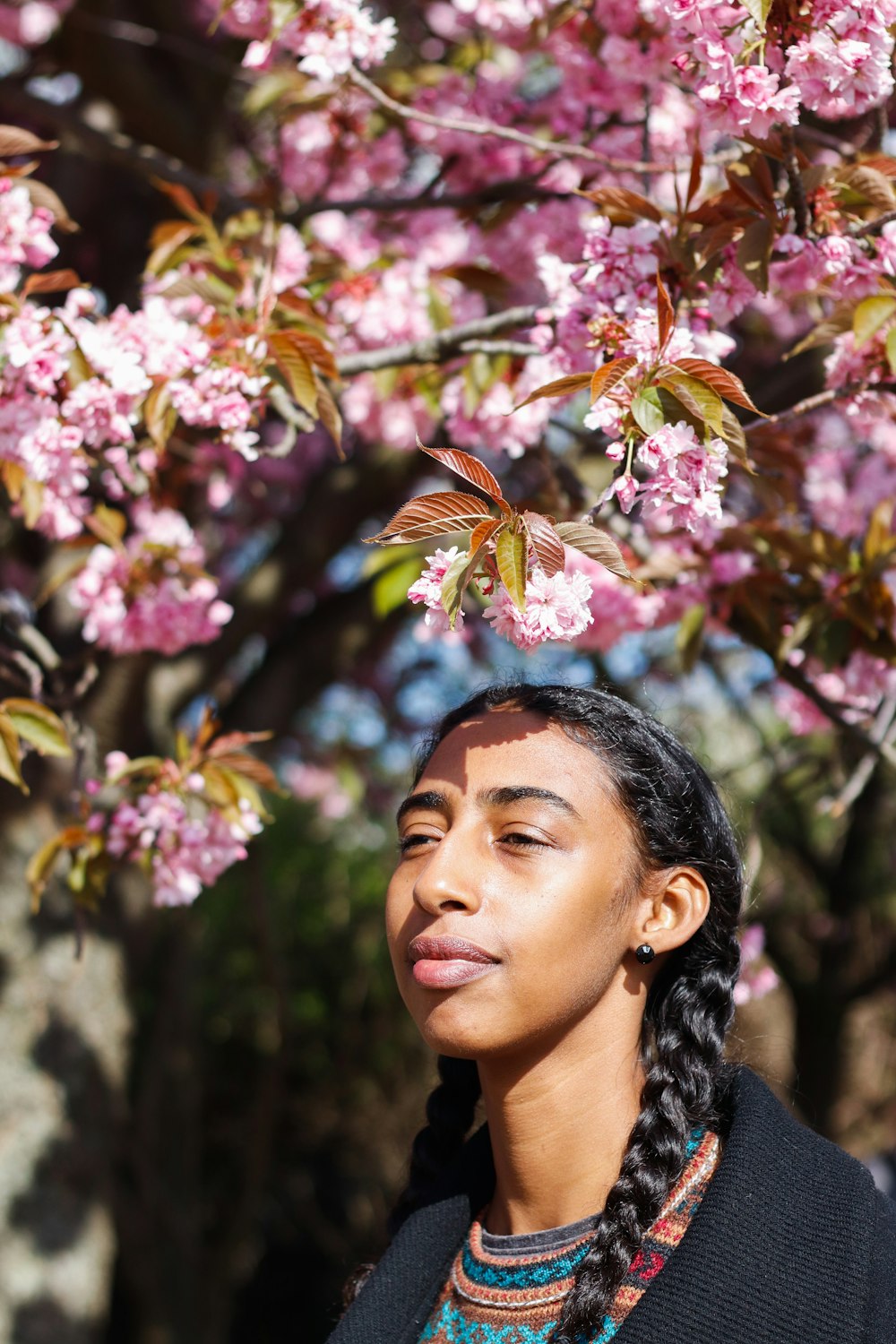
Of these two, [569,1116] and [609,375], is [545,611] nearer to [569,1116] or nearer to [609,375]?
[609,375]

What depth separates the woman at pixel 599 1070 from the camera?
119cm

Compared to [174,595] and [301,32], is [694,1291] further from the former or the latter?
[301,32]

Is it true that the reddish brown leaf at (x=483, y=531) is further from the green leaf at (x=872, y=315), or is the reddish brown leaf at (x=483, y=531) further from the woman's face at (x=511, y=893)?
the green leaf at (x=872, y=315)

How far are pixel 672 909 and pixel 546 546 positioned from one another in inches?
17.4

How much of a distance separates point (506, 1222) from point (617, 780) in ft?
1.68

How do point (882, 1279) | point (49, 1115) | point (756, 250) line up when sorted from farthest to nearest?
point (49, 1115), point (756, 250), point (882, 1279)

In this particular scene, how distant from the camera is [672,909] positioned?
139cm

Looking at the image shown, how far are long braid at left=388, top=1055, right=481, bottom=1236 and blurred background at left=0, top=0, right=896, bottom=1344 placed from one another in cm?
36

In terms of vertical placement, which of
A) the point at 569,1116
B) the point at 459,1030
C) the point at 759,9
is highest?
the point at 759,9

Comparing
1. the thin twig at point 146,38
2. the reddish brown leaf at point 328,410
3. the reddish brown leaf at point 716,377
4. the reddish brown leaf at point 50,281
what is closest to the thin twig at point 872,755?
the reddish brown leaf at point 716,377

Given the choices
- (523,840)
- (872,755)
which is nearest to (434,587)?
(523,840)

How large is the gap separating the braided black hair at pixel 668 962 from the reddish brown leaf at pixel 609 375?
1.15 ft

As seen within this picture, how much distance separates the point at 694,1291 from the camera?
3.83 feet

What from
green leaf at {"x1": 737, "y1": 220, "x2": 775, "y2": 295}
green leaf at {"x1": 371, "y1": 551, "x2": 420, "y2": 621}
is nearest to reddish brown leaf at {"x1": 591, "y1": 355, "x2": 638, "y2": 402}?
green leaf at {"x1": 737, "y1": 220, "x2": 775, "y2": 295}
